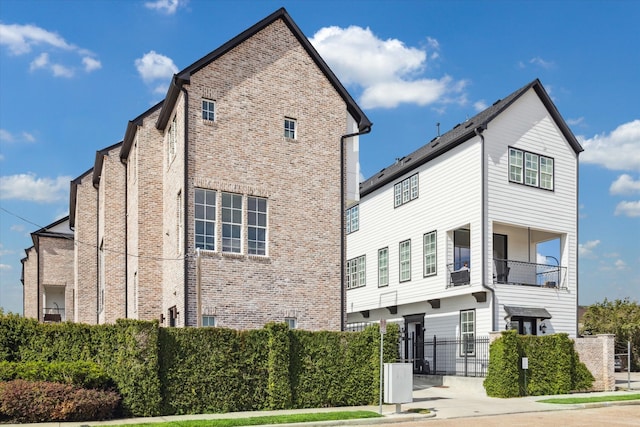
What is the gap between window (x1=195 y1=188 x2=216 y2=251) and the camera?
21.5 m

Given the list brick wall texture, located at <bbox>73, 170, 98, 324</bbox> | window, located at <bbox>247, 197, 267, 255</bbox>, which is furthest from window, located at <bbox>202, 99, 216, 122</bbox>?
brick wall texture, located at <bbox>73, 170, 98, 324</bbox>

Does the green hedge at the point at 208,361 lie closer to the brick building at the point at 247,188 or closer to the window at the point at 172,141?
the brick building at the point at 247,188

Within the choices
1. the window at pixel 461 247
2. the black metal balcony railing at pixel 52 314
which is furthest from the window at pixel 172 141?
the black metal balcony railing at pixel 52 314

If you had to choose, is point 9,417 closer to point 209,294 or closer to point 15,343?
point 15,343

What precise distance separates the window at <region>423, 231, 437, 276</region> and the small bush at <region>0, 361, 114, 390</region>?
16805mm

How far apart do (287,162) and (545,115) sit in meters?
12.8

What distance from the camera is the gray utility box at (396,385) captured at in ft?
58.2

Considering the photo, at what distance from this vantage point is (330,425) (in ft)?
52.2

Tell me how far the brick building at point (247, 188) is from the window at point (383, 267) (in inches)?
376

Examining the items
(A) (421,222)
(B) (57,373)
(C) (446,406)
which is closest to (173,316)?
(B) (57,373)

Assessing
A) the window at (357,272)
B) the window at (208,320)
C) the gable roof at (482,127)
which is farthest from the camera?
the window at (357,272)

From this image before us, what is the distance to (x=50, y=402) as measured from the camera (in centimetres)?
1566

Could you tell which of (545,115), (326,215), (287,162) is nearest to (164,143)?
(287,162)

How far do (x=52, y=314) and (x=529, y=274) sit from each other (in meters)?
26.5
